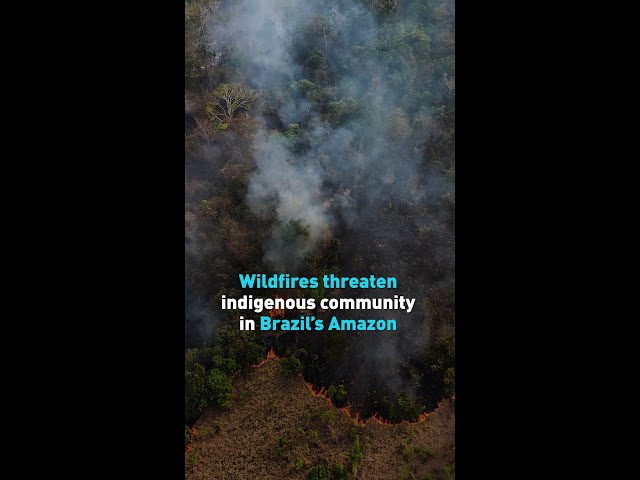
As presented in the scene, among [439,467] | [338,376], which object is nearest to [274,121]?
[338,376]

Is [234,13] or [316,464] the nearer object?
[316,464]

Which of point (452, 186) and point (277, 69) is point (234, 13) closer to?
point (277, 69)

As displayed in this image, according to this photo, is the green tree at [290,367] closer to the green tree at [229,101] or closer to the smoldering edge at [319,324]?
the smoldering edge at [319,324]

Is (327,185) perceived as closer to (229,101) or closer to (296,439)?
(229,101)

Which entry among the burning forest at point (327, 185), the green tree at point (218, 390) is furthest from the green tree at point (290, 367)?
the green tree at point (218, 390)

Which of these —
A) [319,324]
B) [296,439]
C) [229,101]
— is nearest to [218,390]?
[296,439]

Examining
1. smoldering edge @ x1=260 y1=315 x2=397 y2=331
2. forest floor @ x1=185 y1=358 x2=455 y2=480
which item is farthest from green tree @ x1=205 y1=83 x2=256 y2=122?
forest floor @ x1=185 y1=358 x2=455 y2=480
